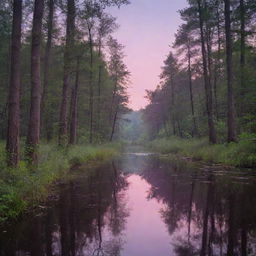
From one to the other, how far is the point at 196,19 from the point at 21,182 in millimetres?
21397

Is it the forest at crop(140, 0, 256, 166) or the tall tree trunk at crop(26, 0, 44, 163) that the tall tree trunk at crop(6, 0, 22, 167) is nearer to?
the tall tree trunk at crop(26, 0, 44, 163)

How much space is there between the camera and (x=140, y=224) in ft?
20.7

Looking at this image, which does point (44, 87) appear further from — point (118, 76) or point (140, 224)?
point (118, 76)

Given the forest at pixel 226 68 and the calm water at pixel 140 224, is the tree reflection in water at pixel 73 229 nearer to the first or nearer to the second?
the calm water at pixel 140 224

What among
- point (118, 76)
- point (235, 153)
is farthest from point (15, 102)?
point (118, 76)

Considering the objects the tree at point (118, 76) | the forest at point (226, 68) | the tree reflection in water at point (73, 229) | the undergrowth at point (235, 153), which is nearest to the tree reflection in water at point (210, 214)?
the tree reflection in water at point (73, 229)

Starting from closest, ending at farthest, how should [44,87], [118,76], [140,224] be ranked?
[140,224] → [44,87] → [118,76]

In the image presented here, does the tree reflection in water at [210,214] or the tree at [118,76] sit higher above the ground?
the tree at [118,76]

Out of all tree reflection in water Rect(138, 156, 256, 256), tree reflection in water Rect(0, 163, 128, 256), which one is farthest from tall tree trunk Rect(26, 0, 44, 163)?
tree reflection in water Rect(138, 156, 256, 256)

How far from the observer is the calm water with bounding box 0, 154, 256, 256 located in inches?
187

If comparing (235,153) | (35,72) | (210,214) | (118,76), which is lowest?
(210,214)

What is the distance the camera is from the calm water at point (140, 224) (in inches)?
187

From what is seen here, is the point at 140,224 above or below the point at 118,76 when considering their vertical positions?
below

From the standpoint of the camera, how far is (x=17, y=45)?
31.0 ft
